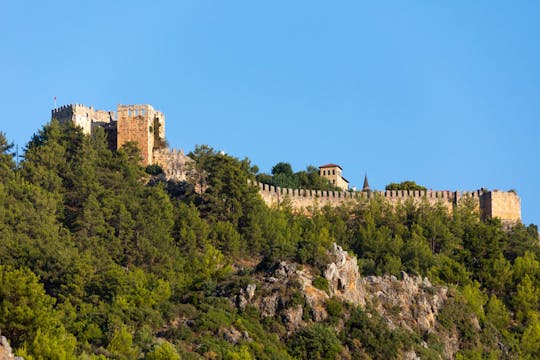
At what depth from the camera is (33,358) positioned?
119 feet

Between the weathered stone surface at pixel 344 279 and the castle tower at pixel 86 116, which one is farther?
the castle tower at pixel 86 116

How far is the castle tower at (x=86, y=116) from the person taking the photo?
70.9m

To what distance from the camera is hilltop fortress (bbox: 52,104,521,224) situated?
69125mm

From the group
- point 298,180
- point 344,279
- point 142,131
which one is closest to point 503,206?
point 298,180

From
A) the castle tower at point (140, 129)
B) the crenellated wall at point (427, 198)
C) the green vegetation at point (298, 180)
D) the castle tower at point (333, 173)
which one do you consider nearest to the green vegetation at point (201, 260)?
the crenellated wall at point (427, 198)

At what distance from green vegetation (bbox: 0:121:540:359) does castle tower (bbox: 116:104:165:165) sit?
77.9 inches

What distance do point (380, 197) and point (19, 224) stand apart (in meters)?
26.4

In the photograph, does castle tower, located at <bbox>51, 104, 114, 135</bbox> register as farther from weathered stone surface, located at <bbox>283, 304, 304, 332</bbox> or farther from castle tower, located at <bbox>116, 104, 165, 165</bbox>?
weathered stone surface, located at <bbox>283, 304, 304, 332</bbox>

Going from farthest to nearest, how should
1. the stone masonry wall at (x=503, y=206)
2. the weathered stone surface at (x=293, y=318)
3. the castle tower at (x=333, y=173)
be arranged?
the castle tower at (x=333, y=173), the stone masonry wall at (x=503, y=206), the weathered stone surface at (x=293, y=318)

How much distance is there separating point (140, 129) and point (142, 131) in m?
0.18

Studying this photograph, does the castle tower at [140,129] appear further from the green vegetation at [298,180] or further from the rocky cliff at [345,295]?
the rocky cliff at [345,295]

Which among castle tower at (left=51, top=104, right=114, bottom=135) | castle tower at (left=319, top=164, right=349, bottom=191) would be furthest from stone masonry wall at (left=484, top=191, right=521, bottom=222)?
castle tower at (left=319, top=164, right=349, bottom=191)

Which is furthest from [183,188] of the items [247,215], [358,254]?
[358,254]

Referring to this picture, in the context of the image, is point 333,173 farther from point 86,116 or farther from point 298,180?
point 86,116
